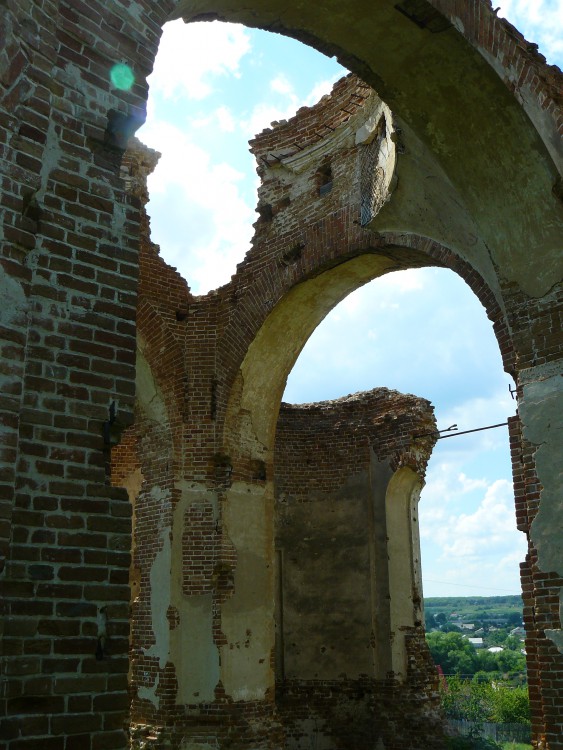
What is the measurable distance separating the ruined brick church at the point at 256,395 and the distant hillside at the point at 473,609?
125753mm

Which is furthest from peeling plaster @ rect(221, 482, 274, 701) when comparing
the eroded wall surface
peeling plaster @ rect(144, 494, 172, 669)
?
the eroded wall surface

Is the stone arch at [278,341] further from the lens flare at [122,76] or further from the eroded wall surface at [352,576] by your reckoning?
the lens flare at [122,76]

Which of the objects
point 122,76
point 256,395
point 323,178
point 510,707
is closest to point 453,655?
point 510,707

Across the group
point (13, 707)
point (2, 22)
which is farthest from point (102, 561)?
point (2, 22)

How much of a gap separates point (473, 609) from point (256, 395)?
174084mm

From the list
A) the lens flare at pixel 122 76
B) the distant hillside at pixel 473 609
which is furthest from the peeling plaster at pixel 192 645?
the distant hillside at pixel 473 609

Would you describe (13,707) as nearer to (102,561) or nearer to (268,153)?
(102,561)

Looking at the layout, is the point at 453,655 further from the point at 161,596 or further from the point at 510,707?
the point at 161,596

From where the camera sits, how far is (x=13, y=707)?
10.8 feet

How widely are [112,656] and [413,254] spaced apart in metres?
6.98

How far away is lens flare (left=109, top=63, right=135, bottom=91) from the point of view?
438 centimetres

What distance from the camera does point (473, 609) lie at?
172m

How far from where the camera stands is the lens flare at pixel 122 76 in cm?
438

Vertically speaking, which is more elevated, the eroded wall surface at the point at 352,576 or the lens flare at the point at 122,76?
the lens flare at the point at 122,76
